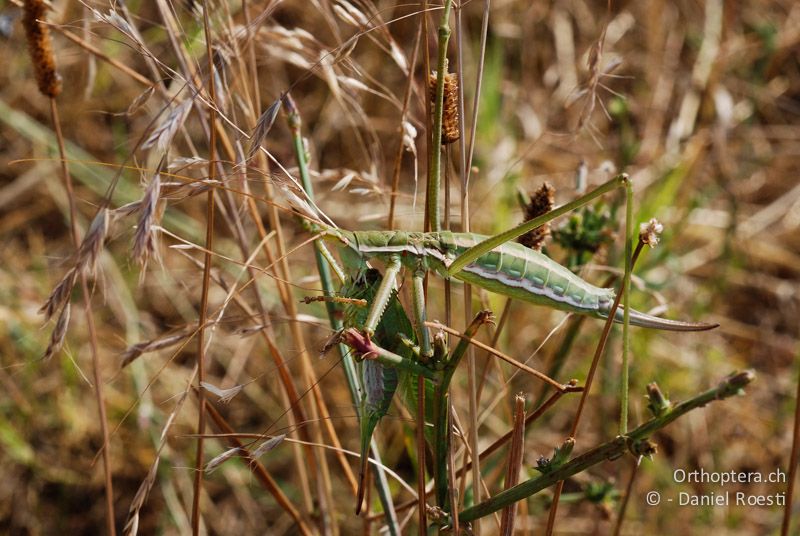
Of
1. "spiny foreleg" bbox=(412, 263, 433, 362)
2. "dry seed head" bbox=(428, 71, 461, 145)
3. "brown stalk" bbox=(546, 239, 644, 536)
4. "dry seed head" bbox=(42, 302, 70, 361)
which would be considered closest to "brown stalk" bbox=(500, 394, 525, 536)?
"brown stalk" bbox=(546, 239, 644, 536)

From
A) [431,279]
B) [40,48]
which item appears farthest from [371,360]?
[431,279]

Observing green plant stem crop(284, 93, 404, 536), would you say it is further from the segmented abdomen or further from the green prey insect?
the segmented abdomen

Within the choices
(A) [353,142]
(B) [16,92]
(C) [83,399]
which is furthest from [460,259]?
(B) [16,92]

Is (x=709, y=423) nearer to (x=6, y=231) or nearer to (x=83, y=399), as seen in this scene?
(x=83, y=399)

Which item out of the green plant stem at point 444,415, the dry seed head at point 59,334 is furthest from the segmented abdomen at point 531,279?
the dry seed head at point 59,334

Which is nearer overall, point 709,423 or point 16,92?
point 709,423
